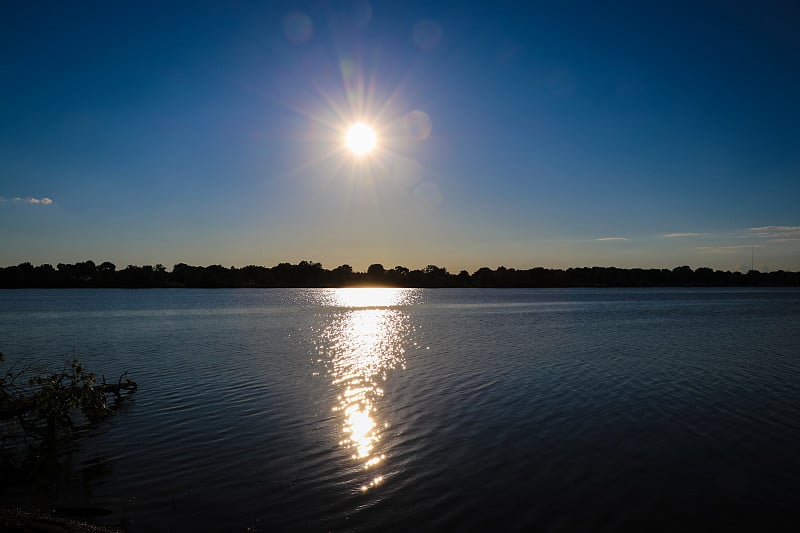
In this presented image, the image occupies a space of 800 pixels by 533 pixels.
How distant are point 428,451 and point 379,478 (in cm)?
219

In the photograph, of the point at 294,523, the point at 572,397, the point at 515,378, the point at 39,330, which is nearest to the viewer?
the point at 294,523

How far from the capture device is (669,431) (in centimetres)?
1424

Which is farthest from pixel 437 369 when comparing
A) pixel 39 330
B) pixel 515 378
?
pixel 39 330

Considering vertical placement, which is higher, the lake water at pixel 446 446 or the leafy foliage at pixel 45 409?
the leafy foliage at pixel 45 409

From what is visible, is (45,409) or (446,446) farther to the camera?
(45,409)

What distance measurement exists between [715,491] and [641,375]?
1334 centimetres

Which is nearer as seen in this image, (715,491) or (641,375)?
(715,491)

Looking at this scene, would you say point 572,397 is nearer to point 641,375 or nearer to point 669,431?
point 669,431

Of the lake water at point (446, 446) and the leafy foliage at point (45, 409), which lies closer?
the lake water at point (446, 446)

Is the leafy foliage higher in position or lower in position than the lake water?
higher

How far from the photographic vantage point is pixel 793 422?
595 inches

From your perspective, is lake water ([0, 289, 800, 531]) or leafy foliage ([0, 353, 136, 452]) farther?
leafy foliage ([0, 353, 136, 452])

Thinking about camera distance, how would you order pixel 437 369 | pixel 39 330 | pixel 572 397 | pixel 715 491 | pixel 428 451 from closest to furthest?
pixel 715 491, pixel 428 451, pixel 572 397, pixel 437 369, pixel 39 330

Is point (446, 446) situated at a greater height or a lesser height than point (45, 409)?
lesser
